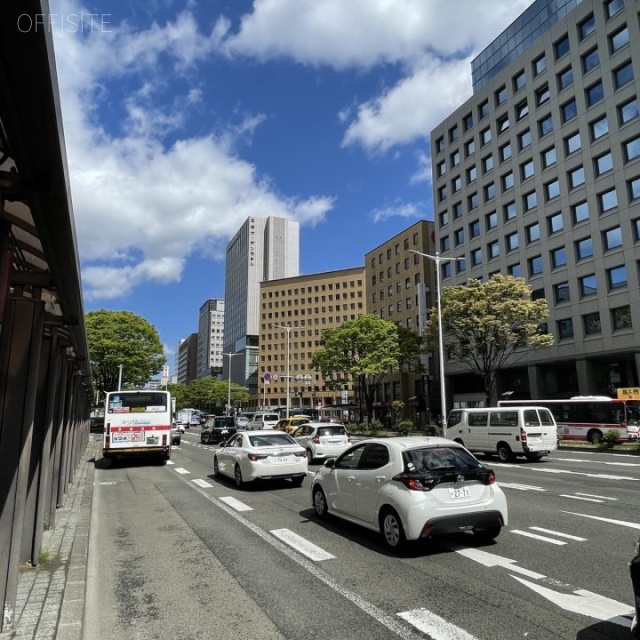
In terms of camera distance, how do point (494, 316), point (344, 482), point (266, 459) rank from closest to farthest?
point (344, 482) < point (266, 459) < point (494, 316)

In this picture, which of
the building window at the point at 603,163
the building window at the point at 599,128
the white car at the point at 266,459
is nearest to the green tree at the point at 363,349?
the building window at the point at 603,163

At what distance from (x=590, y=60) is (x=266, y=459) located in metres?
43.9

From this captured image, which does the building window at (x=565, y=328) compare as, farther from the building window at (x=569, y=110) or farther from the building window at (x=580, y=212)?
the building window at (x=569, y=110)

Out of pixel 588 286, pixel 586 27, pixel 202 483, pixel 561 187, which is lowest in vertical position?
pixel 202 483

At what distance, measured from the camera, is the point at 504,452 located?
20078mm

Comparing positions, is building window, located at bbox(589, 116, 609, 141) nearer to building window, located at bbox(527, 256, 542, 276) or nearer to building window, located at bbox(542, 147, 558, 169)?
building window, located at bbox(542, 147, 558, 169)

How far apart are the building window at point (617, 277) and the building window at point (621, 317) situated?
170cm

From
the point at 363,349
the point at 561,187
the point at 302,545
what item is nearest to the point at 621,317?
the point at 561,187

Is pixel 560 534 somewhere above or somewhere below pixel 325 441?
below

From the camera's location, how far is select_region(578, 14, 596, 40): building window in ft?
136

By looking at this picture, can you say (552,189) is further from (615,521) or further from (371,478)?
(371,478)

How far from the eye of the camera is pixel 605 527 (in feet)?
27.0

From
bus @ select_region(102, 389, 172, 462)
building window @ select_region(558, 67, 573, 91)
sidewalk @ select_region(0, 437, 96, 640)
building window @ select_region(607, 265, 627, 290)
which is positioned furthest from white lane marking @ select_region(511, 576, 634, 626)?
building window @ select_region(558, 67, 573, 91)

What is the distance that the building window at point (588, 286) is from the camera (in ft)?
131
